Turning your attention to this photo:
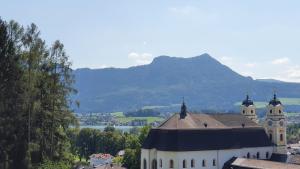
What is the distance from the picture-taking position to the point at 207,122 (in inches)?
2566

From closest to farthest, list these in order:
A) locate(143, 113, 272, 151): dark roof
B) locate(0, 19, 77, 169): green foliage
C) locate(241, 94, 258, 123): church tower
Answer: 1. locate(0, 19, 77, 169): green foliage
2. locate(143, 113, 272, 151): dark roof
3. locate(241, 94, 258, 123): church tower

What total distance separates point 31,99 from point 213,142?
84.1 feet

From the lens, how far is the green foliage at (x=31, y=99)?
44219 millimetres

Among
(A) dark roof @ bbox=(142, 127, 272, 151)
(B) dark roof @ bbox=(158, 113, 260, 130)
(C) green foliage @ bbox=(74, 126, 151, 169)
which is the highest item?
(B) dark roof @ bbox=(158, 113, 260, 130)

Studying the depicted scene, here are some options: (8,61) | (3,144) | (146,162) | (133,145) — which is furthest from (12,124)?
(133,145)

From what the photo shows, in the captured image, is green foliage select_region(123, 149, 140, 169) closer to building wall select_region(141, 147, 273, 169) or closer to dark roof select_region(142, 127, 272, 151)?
building wall select_region(141, 147, 273, 169)

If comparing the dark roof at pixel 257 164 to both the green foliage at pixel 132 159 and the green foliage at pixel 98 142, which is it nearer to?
the green foliage at pixel 132 159

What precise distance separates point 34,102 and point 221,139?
26943mm

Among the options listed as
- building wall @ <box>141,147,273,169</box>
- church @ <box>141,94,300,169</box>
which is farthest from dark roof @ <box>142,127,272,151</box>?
building wall @ <box>141,147,273,169</box>

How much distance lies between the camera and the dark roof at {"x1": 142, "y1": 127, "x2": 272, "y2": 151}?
59.5 m

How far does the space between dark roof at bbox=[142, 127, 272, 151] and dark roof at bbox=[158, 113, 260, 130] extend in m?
0.81

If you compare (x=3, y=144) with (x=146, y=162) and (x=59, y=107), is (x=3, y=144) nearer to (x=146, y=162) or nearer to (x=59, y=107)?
(x=59, y=107)

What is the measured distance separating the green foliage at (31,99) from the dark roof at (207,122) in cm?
1548

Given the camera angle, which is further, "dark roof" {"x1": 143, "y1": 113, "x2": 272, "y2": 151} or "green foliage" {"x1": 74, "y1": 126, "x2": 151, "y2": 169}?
"green foliage" {"x1": 74, "y1": 126, "x2": 151, "y2": 169}
